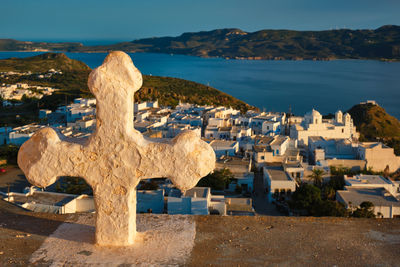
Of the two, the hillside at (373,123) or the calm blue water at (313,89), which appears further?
the calm blue water at (313,89)

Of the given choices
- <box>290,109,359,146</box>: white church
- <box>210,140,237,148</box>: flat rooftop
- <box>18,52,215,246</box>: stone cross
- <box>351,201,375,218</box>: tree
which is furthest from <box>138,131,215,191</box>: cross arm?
<box>290,109,359,146</box>: white church

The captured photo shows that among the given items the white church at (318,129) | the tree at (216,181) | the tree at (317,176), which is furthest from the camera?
the white church at (318,129)

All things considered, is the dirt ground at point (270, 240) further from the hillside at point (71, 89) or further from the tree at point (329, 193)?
the hillside at point (71, 89)

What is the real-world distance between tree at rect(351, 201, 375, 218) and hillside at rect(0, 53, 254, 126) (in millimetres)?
32155

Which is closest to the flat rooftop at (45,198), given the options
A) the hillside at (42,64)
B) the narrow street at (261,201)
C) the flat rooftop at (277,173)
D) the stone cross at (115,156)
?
the narrow street at (261,201)

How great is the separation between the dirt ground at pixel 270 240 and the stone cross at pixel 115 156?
693 millimetres

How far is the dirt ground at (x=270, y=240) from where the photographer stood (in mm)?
3789

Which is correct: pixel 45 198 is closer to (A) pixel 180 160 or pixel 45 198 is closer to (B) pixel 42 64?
(A) pixel 180 160

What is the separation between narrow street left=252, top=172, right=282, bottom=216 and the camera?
795 inches

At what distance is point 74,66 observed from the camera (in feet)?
339

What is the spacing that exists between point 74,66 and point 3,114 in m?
59.4

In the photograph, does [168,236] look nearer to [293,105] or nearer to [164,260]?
[164,260]

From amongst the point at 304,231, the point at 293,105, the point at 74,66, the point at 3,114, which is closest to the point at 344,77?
the point at 293,105

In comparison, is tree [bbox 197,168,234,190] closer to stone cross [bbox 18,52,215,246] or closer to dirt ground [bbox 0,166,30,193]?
dirt ground [bbox 0,166,30,193]
